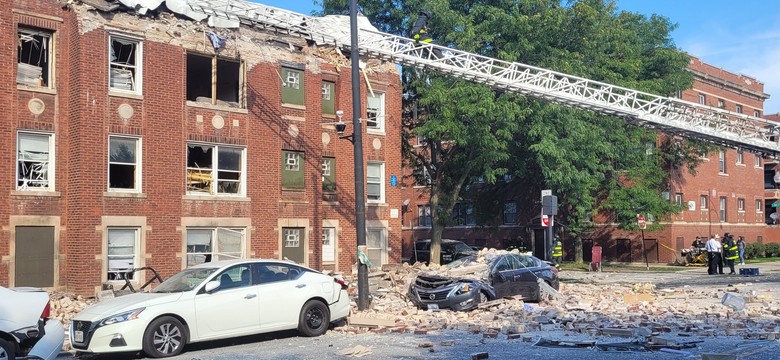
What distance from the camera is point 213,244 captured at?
23.9 m

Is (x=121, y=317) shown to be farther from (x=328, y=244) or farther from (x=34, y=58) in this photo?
(x=328, y=244)

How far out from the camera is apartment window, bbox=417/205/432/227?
55062mm

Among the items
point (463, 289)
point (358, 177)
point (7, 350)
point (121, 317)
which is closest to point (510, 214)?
point (463, 289)

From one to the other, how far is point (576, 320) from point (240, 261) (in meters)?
6.52

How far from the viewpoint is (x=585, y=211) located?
3797 cm

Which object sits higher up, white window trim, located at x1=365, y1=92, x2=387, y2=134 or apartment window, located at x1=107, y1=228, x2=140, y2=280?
white window trim, located at x1=365, y1=92, x2=387, y2=134

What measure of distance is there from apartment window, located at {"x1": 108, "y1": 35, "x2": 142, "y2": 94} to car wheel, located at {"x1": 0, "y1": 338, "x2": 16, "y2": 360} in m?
13.5

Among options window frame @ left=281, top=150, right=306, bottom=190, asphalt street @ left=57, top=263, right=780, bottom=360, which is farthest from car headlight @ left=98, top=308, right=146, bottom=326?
window frame @ left=281, top=150, right=306, bottom=190

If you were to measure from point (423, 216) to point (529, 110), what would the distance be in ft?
88.2

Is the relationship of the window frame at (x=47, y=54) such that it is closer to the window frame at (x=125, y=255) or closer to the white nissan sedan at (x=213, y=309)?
the window frame at (x=125, y=255)

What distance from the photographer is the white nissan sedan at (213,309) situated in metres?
11.6

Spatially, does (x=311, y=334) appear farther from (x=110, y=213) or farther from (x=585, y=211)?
(x=585, y=211)

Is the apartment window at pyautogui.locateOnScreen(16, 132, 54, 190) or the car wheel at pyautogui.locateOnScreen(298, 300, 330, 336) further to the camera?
the apartment window at pyautogui.locateOnScreen(16, 132, 54, 190)

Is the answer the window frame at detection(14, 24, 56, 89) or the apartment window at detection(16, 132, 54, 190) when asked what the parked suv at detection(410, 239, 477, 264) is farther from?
the window frame at detection(14, 24, 56, 89)
